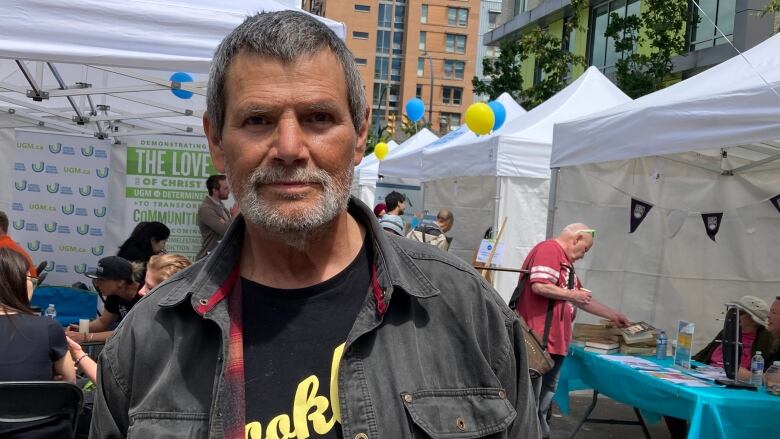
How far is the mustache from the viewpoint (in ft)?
4.48

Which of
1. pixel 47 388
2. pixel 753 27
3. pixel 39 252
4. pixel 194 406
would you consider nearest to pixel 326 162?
pixel 194 406

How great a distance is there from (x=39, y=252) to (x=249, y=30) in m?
6.68

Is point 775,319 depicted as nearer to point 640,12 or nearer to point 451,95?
point 640,12

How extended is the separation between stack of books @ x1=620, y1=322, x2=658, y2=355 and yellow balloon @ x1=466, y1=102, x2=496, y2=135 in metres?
3.95

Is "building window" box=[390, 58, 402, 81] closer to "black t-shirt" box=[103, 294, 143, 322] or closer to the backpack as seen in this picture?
the backpack

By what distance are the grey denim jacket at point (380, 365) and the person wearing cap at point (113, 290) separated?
404 cm

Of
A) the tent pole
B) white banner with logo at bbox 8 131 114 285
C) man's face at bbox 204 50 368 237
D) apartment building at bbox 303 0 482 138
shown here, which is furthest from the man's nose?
apartment building at bbox 303 0 482 138

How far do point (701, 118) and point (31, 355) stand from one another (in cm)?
412

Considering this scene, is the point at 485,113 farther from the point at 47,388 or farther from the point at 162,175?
the point at 47,388

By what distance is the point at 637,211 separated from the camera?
310 inches

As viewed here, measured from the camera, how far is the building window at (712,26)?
65.4 ft

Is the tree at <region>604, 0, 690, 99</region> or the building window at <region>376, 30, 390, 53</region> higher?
the building window at <region>376, 30, 390, 53</region>

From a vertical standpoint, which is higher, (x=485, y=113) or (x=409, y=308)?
(x=485, y=113)

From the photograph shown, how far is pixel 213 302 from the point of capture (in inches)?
55.1
